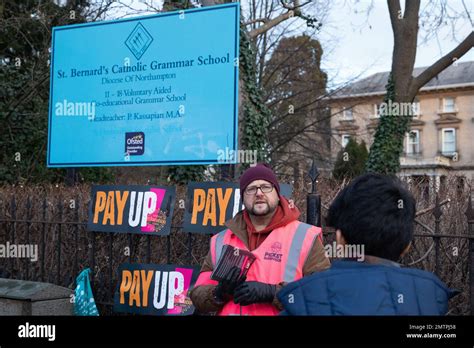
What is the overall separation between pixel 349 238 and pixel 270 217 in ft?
4.86

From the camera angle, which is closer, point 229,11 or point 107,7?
point 229,11

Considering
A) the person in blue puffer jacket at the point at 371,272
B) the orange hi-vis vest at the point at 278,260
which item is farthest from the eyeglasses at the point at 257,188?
the person in blue puffer jacket at the point at 371,272

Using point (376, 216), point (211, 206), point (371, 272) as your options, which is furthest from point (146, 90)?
point (371, 272)

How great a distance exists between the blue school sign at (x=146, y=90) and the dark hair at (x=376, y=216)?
4.26 meters

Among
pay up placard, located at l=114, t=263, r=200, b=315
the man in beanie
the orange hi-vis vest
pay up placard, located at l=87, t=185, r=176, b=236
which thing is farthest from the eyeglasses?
pay up placard, located at l=87, t=185, r=176, b=236

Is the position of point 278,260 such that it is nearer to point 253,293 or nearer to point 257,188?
point 253,293

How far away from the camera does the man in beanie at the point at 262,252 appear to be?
131 inches

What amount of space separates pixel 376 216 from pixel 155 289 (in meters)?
3.84

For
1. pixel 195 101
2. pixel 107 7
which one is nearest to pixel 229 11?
pixel 195 101
